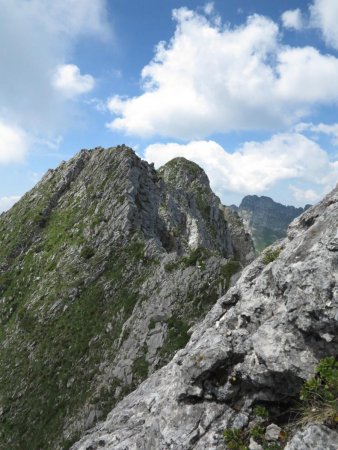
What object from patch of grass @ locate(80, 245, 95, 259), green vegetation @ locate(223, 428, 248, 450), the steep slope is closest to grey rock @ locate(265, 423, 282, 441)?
green vegetation @ locate(223, 428, 248, 450)

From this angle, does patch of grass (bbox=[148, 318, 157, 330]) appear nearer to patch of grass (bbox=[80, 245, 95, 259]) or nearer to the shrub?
patch of grass (bbox=[80, 245, 95, 259])

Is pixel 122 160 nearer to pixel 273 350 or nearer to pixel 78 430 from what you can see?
pixel 78 430

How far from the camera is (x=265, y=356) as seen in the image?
1417 cm

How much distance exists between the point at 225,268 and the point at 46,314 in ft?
84.7

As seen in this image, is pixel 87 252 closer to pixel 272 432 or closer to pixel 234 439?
pixel 234 439

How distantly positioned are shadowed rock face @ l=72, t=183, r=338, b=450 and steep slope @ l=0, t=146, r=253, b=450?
77.3ft

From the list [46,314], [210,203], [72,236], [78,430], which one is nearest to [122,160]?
[72,236]

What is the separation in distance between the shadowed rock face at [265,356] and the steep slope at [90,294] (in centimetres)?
2357

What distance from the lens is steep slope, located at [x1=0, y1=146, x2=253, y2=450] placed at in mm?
41125

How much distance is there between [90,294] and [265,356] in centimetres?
4082

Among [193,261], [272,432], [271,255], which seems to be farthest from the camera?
[193,261]

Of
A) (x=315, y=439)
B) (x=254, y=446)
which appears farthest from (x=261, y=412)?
(x=315, y=439)

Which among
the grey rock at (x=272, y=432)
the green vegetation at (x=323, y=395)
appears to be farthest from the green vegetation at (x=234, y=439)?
the green vegetation at (x=323, y=395)

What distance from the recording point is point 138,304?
155ft
